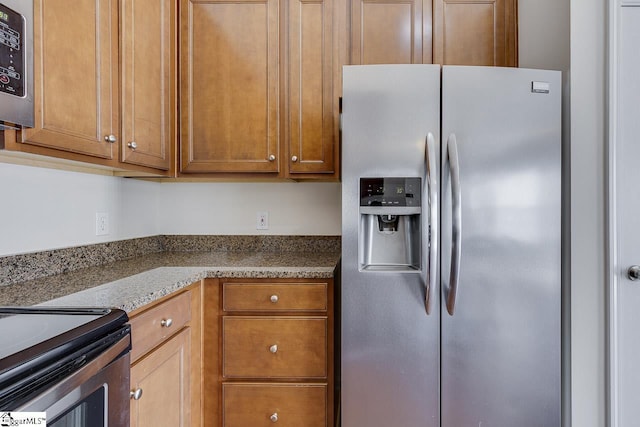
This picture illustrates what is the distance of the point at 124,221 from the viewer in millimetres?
1930

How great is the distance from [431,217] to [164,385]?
113 centimetres

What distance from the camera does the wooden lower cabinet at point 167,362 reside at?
1.12 meters

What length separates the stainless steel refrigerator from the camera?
1414 mm

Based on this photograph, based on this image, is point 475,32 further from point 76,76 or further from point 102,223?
point 102,223

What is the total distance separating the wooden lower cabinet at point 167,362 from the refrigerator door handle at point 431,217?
94 cm

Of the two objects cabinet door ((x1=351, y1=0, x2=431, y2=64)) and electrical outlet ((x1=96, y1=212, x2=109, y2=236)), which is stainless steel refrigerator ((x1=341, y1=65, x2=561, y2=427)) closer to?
cabinet door ((x1=351, y1=0, x2=431, y2=64))

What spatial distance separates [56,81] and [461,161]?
4.62 feet

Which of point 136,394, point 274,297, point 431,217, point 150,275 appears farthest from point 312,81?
point 136,394

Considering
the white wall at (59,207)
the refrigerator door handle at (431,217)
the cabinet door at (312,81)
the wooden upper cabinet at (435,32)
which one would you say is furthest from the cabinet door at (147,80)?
the refrigerator door handle at (431,217)

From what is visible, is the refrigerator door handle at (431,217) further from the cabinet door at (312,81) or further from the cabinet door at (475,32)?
the cabinet door at (475,32)

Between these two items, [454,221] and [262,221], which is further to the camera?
[262,221]

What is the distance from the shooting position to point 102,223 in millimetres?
1757

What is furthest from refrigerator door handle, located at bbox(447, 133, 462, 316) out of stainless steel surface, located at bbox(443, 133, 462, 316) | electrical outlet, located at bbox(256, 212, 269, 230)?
electrical outlet, located at bbox(256, 212, 269, 230)
